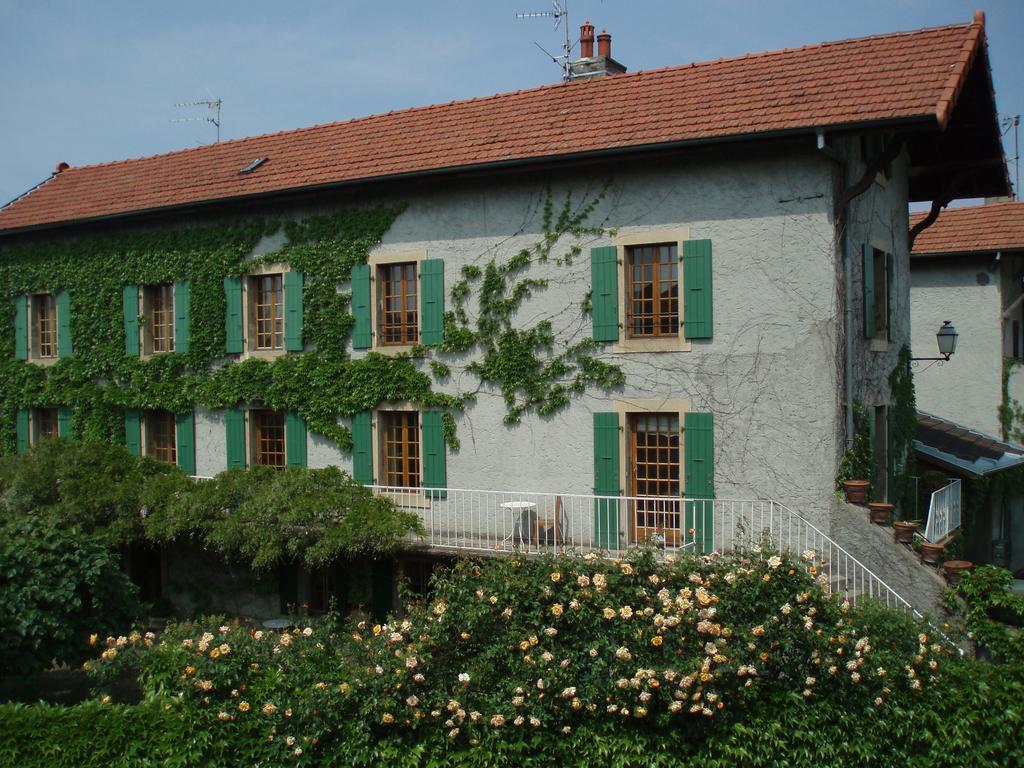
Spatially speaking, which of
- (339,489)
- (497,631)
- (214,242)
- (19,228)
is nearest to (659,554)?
(497,631)

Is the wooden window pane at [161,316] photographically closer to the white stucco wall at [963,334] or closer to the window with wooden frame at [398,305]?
the window with wooden frame at [398,305]

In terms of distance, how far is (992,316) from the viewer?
2202cm

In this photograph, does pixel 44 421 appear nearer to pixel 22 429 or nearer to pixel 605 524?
pixel 22 429

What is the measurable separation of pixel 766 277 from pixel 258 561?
25.4 ft

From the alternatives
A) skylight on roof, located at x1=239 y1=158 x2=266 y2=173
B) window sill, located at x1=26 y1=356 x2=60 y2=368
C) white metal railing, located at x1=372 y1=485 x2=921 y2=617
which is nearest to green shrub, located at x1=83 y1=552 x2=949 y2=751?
white metal railing, located at x1=372 y1=485 x2=921 y2=617

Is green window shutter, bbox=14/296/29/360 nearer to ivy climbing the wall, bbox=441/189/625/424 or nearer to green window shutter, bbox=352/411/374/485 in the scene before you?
green window shutter, bbox=352/411/374/485

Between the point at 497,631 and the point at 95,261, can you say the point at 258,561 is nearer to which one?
the point at 497,631

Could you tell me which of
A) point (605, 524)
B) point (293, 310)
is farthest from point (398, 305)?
point (605, 524)

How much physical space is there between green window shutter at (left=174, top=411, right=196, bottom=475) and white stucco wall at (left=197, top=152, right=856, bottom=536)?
6.03m

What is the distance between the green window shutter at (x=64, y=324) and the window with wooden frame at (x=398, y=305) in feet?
22.8

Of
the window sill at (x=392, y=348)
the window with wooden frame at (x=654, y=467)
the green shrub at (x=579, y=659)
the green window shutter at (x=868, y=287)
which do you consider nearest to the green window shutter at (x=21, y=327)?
the window sill at (x=392, y=348)

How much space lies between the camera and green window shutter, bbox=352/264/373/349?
1562 cm

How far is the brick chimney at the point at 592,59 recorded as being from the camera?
56.5ft

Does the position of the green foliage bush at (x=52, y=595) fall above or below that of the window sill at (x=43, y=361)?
below
